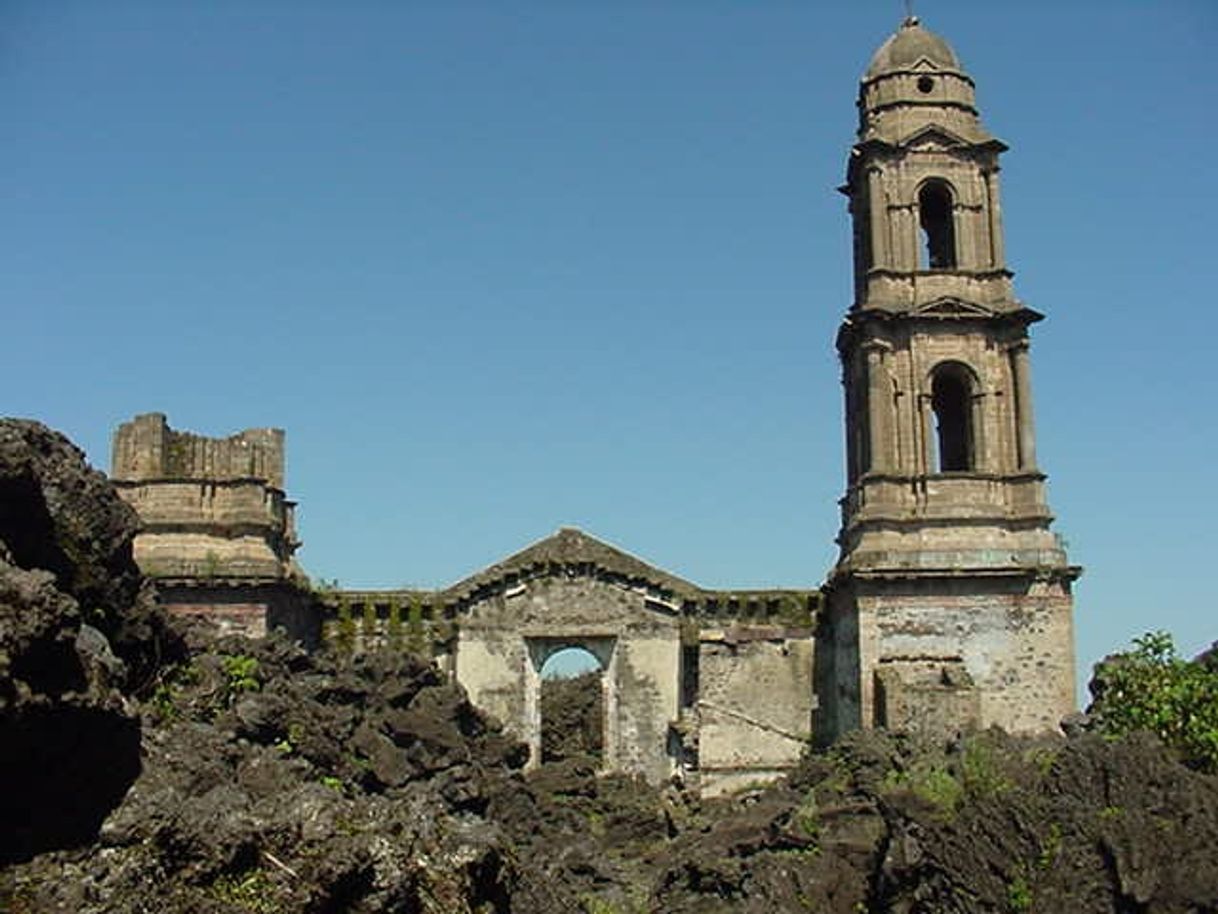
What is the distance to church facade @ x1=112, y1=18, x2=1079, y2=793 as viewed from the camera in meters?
25.7

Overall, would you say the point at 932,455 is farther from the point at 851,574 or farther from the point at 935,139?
the point at 935,139

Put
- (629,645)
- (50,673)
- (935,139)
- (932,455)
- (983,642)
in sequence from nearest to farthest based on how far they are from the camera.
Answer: (50,673) → (983,642) → (932,455) → (629,645) → (935,139)

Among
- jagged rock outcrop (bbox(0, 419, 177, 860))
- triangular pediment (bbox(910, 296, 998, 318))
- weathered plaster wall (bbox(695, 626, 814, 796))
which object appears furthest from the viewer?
triangular pediment (bbox(910, 296, 998, 318))

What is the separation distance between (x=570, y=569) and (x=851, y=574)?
5.27 metres

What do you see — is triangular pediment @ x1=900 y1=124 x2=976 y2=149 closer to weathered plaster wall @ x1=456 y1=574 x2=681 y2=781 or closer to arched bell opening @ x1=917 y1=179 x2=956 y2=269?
arched bell opening @ x1=917 y1=179 x2=956 y2=269

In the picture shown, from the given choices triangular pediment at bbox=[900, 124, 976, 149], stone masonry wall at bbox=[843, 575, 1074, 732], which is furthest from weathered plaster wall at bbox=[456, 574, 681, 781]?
triangular pediment at bbox=[900, 124, 976, 149]

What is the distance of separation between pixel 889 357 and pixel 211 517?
12.5m

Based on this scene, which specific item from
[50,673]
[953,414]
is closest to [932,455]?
[953,414]

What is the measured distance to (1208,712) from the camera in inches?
882

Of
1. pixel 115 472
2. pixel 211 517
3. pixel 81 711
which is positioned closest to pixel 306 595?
pixel 211 517

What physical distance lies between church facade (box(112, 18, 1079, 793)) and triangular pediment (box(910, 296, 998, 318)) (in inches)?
1.8

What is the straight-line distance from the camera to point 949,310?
2709 cm

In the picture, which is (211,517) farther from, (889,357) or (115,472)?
(889,357)

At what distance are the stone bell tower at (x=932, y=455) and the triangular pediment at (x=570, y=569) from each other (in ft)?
10.2
